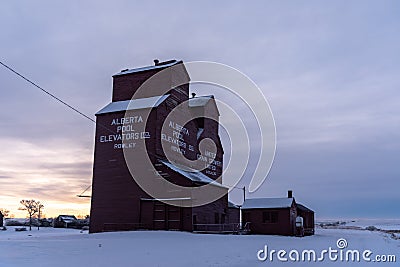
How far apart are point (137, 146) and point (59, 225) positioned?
36.6 meters

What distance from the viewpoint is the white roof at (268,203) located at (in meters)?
43.5

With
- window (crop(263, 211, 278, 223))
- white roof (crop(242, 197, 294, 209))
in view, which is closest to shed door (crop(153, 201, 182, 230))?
window (crop(263, 211, 278, 223))

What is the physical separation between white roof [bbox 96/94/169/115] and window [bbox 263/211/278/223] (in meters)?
16.6

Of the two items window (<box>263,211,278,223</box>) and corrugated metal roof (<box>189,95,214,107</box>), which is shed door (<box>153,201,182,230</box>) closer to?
window (<box>263,211,278,223</box>)

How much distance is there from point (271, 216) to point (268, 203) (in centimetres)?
157

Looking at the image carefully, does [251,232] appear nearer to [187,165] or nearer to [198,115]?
[187,165]

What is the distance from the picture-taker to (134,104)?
3659cm

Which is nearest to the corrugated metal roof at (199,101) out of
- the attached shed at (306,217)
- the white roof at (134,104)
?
the white roof at (134,104)

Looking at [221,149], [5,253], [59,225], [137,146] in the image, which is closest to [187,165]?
[137,146]

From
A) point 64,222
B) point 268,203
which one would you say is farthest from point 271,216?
point 64,222

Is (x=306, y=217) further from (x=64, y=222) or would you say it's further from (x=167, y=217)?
(x=64, y=222)

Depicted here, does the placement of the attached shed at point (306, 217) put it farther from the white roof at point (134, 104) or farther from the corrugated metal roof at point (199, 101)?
the white roof at point (134, 104)

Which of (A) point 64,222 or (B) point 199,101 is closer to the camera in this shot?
(B) point 199,101

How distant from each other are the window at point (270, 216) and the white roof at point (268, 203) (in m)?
0.60
